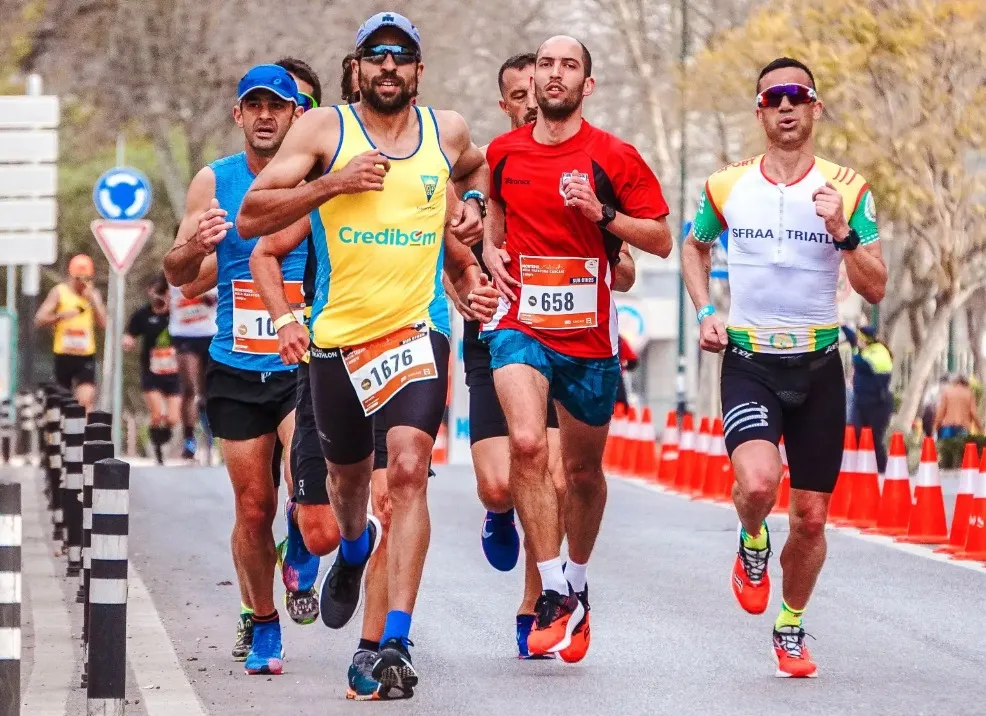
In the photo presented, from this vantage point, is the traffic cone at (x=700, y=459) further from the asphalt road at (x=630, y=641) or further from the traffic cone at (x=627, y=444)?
the asphalt road at (x=630, y=641)

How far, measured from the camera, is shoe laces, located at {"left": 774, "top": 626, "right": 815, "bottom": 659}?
9.46 m

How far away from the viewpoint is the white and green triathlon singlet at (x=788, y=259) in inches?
379

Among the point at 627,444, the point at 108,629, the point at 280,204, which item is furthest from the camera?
the point at 627,444

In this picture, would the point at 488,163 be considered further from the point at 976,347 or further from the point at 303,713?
the point at 976,347

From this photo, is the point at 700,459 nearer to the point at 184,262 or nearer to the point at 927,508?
the point at 927,508

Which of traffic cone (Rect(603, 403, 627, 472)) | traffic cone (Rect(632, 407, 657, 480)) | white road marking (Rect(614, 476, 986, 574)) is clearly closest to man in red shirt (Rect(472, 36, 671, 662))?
white road marking (Rect(614, 476, 986, 574))

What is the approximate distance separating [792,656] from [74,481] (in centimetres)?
550

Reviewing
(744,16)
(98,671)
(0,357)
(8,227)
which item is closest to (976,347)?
(744,16)

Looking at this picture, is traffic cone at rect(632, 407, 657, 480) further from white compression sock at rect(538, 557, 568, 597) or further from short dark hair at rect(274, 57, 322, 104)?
white compression sock at rect(538, 557, 568, 597)

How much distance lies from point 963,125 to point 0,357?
14307mm

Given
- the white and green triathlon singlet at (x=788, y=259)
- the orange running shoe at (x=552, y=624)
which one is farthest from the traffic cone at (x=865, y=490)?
the orange running shoe at (x=552, y=624)

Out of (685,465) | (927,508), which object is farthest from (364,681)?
(685,465)

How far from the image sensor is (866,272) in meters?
9.45

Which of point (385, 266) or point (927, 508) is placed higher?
point (385, 266)
